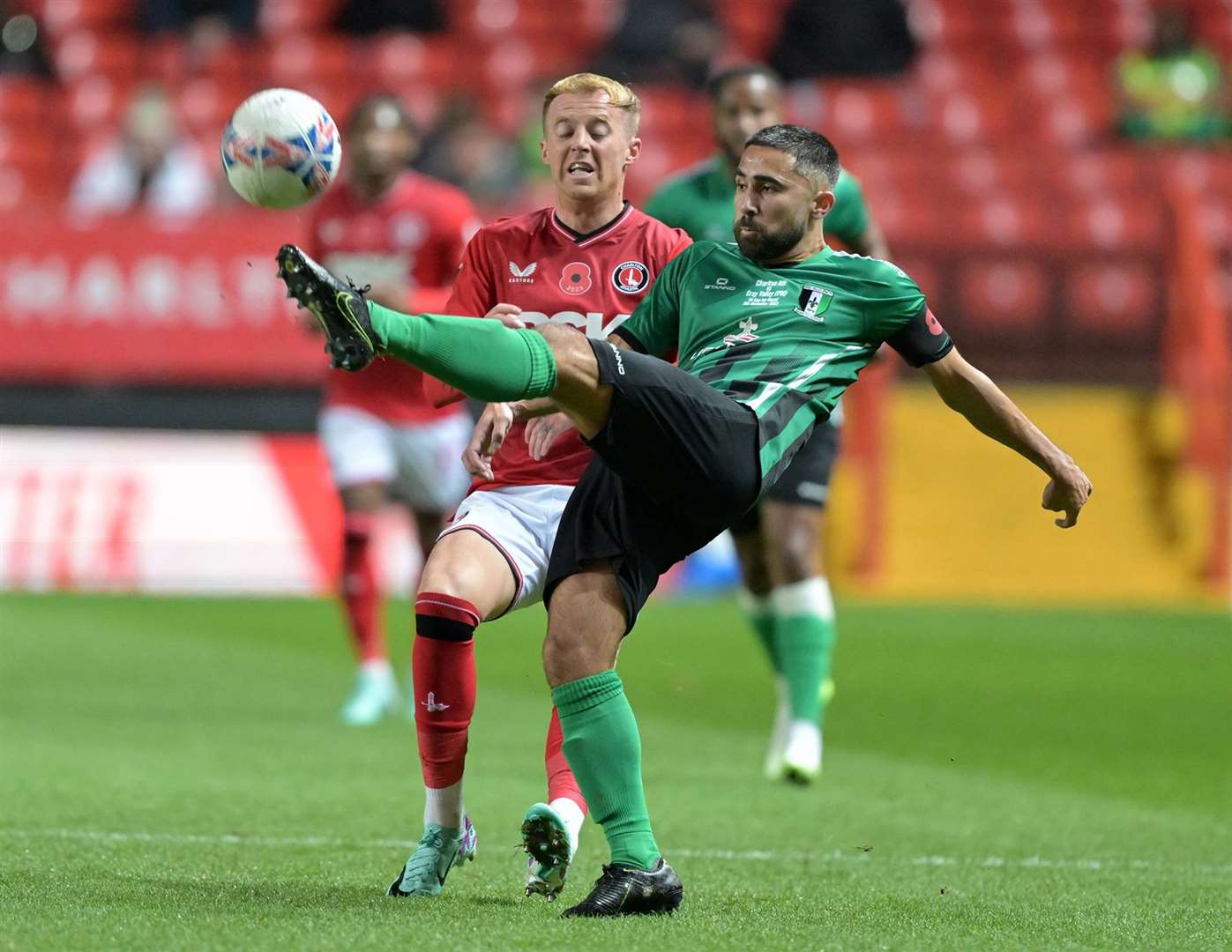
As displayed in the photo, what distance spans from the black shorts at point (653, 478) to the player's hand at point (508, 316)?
0.69 ft

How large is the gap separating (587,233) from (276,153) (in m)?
0.84

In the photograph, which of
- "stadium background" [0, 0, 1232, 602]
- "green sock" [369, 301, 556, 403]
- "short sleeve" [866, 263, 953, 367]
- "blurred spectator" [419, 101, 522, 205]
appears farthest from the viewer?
"blurred spectator" [419, 101, 522, 205]

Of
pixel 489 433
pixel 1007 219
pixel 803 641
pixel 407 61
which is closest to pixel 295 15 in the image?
pixel 407 61

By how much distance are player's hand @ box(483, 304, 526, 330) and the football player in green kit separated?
161 mm

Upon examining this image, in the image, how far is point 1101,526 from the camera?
53.0ft

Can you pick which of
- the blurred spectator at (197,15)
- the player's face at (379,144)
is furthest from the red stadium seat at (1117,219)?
the player's face at (379,144)

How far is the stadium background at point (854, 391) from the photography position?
14.6m

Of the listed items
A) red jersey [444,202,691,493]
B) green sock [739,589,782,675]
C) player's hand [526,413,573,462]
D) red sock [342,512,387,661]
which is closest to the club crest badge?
red jersey [444,202,691,493]

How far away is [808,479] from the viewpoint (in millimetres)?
7582

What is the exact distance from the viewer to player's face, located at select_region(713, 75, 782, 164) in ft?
25.3

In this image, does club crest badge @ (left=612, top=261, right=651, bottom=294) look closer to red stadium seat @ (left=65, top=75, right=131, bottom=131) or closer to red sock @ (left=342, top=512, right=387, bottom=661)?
red sock @ (left=342, top=512, right=387, bottom=661)

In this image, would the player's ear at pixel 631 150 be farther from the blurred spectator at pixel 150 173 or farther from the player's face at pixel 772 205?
the blurred spectator at pixel 150 173

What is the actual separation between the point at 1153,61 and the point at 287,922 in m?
16.7

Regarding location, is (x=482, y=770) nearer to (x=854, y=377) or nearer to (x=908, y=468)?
(x=854, y=377)
